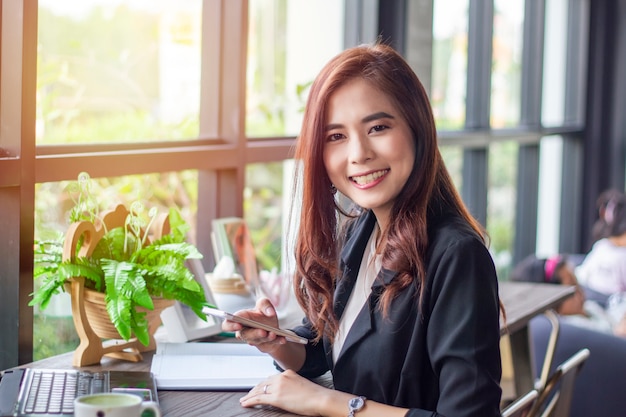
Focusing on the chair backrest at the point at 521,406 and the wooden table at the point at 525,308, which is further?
the wooden table at the point at 525,308

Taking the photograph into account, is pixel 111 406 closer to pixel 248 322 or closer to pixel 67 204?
pixel 248 322

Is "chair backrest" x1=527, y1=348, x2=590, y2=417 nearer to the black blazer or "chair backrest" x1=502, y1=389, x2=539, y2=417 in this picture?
"chair backrest" x1=502, y1=389, x2=539, y2=417

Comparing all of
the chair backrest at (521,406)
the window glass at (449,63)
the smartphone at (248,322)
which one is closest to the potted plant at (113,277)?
the smartphone at (248,322)

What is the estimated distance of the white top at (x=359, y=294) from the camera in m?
1.87

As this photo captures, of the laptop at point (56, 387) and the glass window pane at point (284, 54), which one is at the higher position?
the glass window pane at point (284, 54)

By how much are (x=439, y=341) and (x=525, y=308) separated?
1354 mm

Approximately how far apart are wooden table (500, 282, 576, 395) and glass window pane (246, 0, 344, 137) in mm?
993

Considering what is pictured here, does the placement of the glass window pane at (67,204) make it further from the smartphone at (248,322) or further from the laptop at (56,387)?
the smartphone at (248,322)

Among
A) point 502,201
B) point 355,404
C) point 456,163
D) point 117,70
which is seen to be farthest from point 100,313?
point 502,201

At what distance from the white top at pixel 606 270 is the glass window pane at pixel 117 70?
2.85 metres

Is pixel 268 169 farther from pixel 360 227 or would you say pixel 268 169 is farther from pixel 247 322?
pixel 247 322

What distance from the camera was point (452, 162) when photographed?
483 centimetres

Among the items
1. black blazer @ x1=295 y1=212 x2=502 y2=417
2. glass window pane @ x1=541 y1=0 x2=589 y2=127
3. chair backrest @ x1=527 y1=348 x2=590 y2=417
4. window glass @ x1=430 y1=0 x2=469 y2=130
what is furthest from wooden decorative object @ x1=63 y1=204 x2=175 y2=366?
glass window pane @ x1=541 y1=0 x2=589 y2=127

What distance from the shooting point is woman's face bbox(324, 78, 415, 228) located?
1.77 meters
